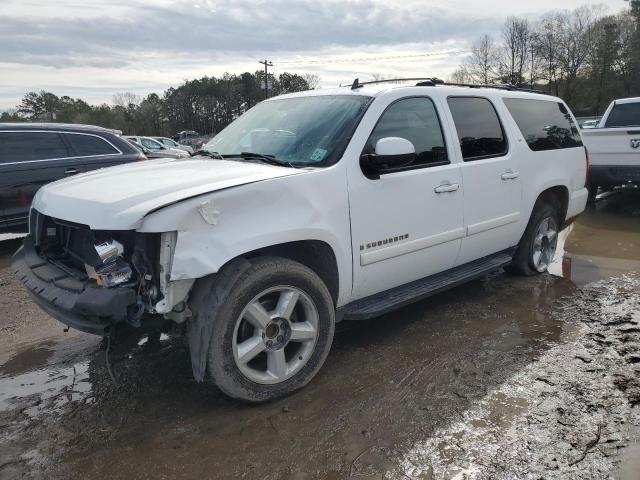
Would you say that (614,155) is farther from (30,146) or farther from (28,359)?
(30,146)

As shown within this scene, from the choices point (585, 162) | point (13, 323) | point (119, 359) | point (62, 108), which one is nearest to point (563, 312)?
point (585, 162)

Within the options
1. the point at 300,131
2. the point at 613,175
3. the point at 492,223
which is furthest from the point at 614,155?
the point at 300,131

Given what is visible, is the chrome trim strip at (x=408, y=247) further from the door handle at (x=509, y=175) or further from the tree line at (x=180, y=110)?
the tree line at (x=180, y=110)

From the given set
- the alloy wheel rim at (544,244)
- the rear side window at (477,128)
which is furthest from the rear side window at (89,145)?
the alloy wheel rim at (544,244)

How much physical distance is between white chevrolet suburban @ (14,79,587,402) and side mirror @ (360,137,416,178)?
0.01 meters

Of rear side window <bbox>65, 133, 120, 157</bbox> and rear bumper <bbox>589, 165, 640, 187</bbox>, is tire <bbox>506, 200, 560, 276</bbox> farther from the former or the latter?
rear side window <bbox>65, 133, 120, 157</bbox>

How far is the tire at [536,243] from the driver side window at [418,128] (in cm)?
172

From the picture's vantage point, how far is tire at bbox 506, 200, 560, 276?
16.7 ft

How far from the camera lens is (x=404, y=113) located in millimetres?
3740

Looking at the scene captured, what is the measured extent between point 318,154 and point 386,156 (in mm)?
446

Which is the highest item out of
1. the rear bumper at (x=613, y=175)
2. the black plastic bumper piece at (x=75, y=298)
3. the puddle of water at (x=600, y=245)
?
→ the rear bumper at (x=613, y=175)

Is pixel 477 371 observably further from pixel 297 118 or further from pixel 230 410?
pixel 297 118

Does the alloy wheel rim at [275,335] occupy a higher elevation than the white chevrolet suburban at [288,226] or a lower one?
lower

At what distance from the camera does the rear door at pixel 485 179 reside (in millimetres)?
4105
